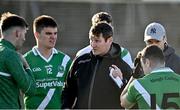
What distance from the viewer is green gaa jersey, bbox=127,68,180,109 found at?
594cm

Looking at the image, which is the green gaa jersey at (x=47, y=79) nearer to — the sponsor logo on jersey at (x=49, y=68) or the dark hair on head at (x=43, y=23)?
the sponsor logo on jersey at (x=49, y=68)

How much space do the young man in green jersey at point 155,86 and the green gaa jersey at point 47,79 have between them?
188 cm

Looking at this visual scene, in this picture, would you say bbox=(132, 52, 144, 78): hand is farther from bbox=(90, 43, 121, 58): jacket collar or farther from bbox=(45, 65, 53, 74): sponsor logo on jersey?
bbox=(45, 65, 53, 74): sponsor logo on jersey

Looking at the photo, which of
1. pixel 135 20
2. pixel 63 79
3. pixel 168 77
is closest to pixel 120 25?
pixel 135 20

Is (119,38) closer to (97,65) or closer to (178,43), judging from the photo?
(178,43)

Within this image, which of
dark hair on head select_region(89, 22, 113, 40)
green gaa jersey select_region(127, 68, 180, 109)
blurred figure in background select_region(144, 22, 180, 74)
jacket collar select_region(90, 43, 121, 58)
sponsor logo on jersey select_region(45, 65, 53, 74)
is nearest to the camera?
green gaa jersey select_region(127, 68, 180, 109)

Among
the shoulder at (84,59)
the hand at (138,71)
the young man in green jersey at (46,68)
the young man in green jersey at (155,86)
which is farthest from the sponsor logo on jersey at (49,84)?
A: the young man in green jersey at (155,86)

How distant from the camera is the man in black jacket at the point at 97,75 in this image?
6922 millimetres

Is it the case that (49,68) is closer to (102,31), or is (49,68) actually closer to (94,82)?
(94,82)

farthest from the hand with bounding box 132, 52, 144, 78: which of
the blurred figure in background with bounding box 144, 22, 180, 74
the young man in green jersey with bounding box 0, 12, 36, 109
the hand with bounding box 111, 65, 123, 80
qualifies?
the young man in green jersey with bounding box 0, 12, 36, 109

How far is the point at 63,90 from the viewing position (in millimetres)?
7203

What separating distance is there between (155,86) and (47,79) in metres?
2.13

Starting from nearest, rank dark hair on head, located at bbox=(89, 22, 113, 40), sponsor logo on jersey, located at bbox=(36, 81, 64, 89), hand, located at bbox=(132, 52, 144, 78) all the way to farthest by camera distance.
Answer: hand, located at bbox=(132, 52, 144, 78), dark hair on head, located at bbox=(89, 22, 113, 40), sponsor logo on jersey, located at bbox=(36, 81, 64, 89)

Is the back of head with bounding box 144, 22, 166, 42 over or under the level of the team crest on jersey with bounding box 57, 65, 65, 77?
over
